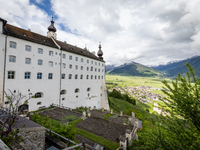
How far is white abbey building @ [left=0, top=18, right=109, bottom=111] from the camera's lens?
1473 cm

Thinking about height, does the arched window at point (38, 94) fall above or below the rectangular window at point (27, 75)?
below

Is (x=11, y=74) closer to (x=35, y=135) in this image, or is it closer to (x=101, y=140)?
(x=35, y=135)

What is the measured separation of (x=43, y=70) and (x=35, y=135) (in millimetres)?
15925

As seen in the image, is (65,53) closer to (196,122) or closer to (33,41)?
(33,41)

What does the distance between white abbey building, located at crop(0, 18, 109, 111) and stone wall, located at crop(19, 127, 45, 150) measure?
13690mm

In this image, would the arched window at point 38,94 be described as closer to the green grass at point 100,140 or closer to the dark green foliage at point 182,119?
the green grass at point 100,140

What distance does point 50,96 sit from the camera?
1973 cm

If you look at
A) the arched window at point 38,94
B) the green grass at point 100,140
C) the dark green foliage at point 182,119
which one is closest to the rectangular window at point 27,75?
the arched window at point 38,94

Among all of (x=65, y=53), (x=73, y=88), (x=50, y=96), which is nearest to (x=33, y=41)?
(x=65, y=53)

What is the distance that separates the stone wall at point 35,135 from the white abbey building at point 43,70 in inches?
539

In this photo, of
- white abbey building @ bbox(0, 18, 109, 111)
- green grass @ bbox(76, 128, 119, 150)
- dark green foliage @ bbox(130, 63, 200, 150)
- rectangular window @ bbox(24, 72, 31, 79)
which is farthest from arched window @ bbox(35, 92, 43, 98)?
dark green foliage @ bbox(130, 63, 200, 150)

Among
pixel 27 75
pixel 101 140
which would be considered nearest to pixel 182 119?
pixel 101 140

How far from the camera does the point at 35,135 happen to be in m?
5.53

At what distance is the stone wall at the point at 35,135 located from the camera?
5.12m
